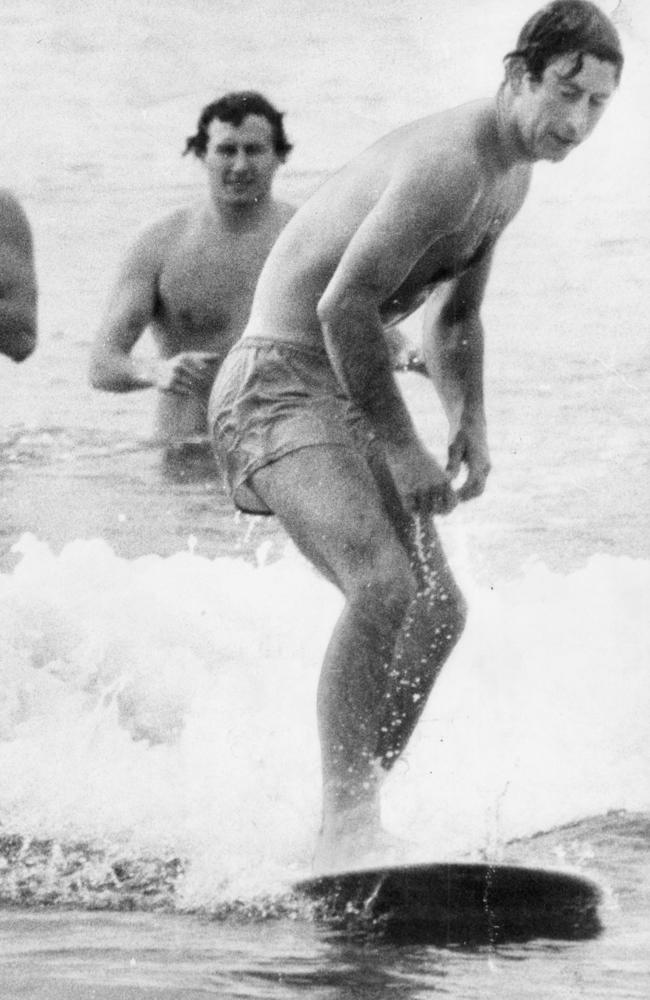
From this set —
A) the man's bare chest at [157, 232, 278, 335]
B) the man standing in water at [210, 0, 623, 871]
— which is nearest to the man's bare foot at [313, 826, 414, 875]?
the man standing in water at [210, 0, 623, 871]

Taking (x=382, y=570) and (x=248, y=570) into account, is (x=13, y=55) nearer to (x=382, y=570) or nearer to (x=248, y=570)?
(x=248, y=570)

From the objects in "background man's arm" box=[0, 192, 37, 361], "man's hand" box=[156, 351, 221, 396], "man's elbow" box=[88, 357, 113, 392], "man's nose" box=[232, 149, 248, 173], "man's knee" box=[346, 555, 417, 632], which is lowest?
"man's knee" box=[346, 555, 417, 632]

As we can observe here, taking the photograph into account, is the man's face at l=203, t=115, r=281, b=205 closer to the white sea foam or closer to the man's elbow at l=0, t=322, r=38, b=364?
the white sea foam

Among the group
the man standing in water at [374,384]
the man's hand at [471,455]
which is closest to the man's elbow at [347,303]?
the man standing in water at [374,384]

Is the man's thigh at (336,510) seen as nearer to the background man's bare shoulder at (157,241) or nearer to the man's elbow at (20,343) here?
the man's elbow at (20,343)

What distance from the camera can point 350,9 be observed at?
18.0ft

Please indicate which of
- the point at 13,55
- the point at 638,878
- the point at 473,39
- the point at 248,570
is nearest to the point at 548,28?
the point at 638,878

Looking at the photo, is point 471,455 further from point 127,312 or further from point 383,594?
point 127,312

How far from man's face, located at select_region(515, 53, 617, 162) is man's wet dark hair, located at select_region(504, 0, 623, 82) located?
1cm

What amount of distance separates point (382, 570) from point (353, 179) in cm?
65

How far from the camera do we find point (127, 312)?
5.18 meters

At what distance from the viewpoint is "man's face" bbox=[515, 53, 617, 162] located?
10.9 ft

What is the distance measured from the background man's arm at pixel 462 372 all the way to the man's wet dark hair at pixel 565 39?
0.43 metres

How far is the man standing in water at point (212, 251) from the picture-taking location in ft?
16.9
